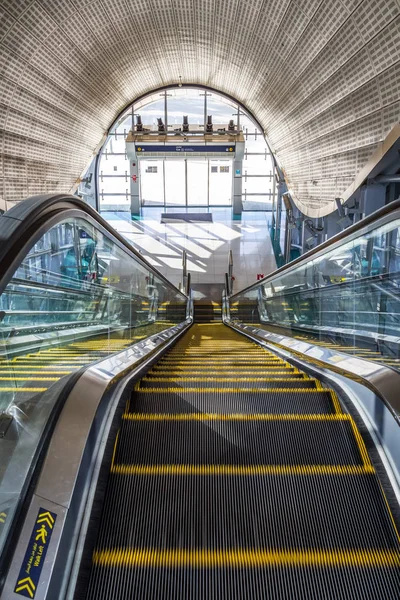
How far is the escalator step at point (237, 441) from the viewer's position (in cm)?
169

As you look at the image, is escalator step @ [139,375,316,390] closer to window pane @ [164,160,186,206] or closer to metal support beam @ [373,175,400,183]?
metal support beam @ [373,175,400,183]

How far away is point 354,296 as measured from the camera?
Answer: 3035 millimetres

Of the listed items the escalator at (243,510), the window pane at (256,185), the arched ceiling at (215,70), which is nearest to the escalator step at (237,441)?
the escalator at (243,510)

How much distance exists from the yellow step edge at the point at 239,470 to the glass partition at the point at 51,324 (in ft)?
1.18

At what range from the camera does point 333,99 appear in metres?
10.3

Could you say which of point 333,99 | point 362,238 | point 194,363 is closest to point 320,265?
point 362,238

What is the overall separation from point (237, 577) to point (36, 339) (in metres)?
1.19

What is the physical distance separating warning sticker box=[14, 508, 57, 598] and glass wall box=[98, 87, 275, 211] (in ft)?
75.6

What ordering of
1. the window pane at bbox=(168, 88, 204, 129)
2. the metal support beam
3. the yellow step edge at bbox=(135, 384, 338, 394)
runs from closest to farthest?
the yellow step edge at bbox=(135, 384, 338, 394) < the metal support beam < the window pane at bbox=(168, 88, 204, 129)

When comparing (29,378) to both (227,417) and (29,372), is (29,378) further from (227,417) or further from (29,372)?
(227,417)

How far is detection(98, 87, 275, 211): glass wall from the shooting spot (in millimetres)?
22922

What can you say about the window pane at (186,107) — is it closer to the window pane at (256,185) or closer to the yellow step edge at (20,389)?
the window pane at (256,185)

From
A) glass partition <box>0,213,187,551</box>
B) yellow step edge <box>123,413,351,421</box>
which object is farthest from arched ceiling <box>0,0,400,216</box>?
yellow step edge <box>123,413,351,421</box>

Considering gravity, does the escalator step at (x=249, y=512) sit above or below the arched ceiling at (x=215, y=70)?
below
